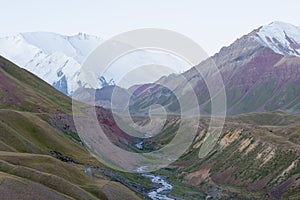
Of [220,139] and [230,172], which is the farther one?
[220,139]

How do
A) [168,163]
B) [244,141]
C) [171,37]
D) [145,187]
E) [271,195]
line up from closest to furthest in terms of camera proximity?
[171,37], [271,195], [145,187], [244,141], [168,163]

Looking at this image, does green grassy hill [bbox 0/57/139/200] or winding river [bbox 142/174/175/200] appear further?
winding river [bbox 142/174/175/200]

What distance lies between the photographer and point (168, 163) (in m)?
195

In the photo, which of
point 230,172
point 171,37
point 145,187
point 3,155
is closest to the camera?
point 3,155

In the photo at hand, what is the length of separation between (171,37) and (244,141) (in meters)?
74.9

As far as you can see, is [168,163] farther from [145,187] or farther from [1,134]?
[1,134]

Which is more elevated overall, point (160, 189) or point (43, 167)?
point (43, 167)

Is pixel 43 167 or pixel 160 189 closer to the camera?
pixel 43 167

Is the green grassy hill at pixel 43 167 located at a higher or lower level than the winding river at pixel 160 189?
higher

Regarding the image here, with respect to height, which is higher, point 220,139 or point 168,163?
point 220,139

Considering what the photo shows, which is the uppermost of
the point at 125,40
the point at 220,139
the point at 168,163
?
the point at 125,40

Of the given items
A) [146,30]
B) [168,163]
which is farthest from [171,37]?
[168,163]

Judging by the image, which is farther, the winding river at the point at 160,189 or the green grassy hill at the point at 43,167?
the winding river at the point at 160,189

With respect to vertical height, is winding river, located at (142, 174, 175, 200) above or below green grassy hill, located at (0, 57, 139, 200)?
below
